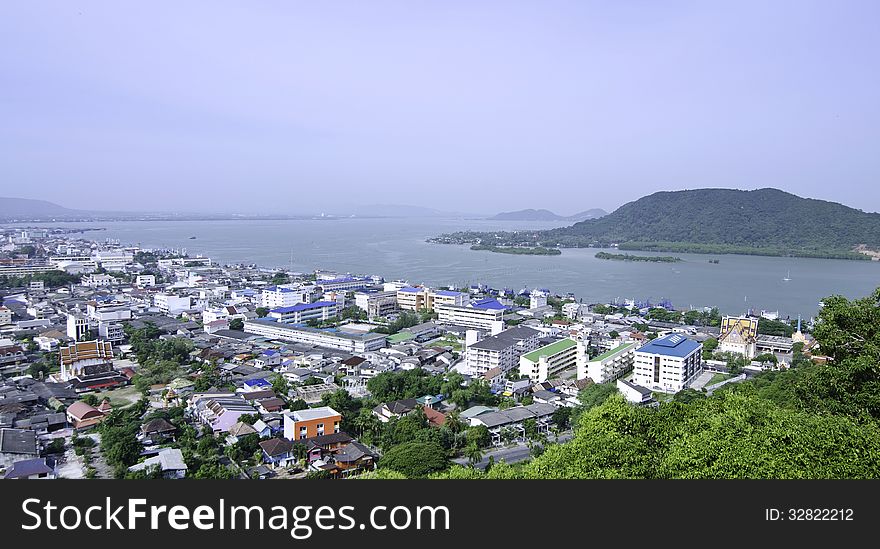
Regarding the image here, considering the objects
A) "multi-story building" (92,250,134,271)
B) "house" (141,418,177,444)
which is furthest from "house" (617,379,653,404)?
"multi-story building" (92,250,134,271)

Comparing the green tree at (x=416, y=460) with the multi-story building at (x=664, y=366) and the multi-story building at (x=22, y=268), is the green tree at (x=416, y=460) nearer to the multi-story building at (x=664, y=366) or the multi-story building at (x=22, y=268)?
the multi-story building at (x=664, y=366)

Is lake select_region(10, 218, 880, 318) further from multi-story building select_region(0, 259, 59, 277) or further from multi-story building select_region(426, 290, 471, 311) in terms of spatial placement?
multi-story building select_region(0, 259, 59, 277)

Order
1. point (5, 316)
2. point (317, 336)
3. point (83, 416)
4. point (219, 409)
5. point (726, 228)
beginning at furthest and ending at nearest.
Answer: point (726, 228) < point (5, 316) < point (317, 336) < point (219, 409) < point (83, 416)

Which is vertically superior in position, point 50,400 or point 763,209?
point 763,209

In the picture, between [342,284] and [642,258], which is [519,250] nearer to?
[642,258]

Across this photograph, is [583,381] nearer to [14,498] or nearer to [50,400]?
[50,400]

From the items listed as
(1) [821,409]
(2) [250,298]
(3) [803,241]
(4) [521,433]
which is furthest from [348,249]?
(1) [821,409]

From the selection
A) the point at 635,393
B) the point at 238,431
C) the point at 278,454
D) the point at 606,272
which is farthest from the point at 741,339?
the point at 606,272
